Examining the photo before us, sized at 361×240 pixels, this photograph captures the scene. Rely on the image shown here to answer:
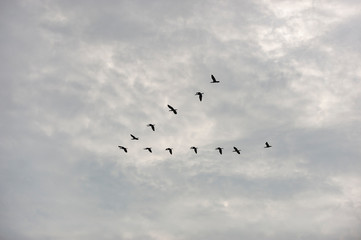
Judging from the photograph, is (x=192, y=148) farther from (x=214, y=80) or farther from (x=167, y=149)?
(x=214, y=80)

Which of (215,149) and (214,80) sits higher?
(214,80)

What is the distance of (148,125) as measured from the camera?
137125 mm

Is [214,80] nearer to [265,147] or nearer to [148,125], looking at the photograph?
[148,125]

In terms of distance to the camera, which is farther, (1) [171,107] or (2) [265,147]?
(2) [265,147]

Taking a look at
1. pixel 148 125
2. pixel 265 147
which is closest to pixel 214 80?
pixel 148 125

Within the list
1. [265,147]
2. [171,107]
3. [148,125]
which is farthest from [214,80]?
[265,147]

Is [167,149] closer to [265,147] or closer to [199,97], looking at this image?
[199,97]

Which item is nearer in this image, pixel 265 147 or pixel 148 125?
pixel 148 125

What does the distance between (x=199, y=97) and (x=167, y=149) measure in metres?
24.6

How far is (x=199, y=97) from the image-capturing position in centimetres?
12938

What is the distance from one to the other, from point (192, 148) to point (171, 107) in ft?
66.3

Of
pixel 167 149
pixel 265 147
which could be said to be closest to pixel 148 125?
pixel 167 149

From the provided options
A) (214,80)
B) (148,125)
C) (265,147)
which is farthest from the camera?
(265,147)

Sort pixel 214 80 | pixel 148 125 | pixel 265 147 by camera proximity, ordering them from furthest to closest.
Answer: pixel 265 147, pixel 148 125, pixel 214 80
